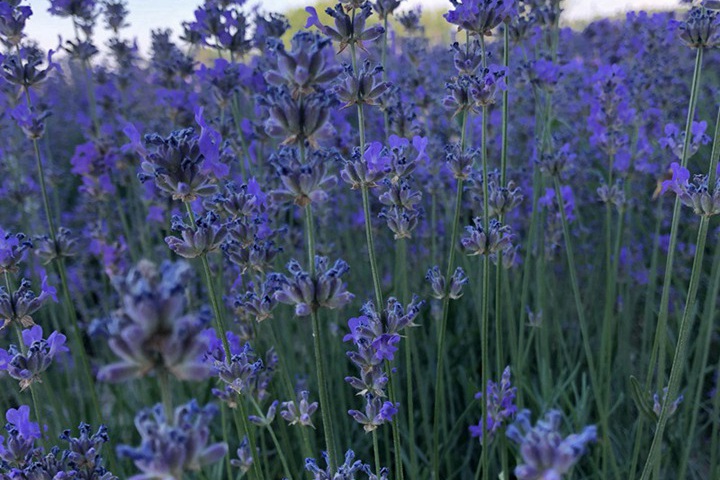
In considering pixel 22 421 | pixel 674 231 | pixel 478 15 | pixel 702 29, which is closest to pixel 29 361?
pixel 22 421

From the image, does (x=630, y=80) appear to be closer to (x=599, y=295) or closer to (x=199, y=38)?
(x=599, y=295)

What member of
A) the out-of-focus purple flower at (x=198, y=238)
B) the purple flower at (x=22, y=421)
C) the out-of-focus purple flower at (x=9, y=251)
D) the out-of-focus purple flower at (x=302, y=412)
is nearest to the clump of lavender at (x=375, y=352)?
the out-of-focus purple flower at (x=302, y=412)

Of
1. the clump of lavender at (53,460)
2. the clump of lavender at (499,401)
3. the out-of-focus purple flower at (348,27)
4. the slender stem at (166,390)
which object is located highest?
the out-of-focus purple flower at (348,27)

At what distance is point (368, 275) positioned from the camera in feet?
13.4

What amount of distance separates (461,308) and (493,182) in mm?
1405

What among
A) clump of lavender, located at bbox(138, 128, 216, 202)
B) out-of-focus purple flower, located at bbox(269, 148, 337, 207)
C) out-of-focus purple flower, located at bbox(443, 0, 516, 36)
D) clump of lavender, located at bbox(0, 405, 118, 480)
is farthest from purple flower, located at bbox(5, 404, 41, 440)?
out-of-focus purple flower, located at bbox(443, 0, 516, 36)

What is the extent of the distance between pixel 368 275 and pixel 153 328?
337 cm

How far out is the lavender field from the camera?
4.20 ft

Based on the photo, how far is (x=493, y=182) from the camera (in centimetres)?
223

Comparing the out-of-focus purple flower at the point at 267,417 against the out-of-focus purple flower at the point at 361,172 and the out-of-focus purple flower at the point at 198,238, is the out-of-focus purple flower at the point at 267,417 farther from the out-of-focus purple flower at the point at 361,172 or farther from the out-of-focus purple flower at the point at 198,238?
the out-of-focus purple flower at the point at 361,172

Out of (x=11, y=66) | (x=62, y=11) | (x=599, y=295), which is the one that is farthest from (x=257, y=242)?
(x=599, y=295)

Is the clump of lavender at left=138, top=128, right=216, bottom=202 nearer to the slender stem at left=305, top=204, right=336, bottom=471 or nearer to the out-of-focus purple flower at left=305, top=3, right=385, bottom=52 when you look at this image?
the slender stem at left=305, top=204, right=336, bottom=471

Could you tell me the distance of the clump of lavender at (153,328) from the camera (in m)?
0.71

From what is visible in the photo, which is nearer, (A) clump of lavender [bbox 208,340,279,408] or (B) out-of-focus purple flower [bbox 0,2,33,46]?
(A) clump of lavender [bbox 208,340,279,408]
